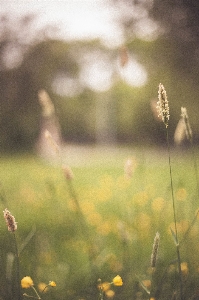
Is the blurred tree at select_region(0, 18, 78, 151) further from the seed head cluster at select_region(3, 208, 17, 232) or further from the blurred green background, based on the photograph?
the seed head cluster at select_region(3, 208, 17, 232)

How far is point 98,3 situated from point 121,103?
32.9ft

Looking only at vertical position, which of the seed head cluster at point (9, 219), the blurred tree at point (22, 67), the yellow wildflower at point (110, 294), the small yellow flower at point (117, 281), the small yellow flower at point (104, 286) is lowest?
the yellow wildflower at point (110, 294)

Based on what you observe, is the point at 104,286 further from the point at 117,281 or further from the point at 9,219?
the point at 9,219

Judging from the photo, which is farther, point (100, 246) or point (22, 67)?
point (22, 67)

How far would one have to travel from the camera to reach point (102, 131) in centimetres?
1348

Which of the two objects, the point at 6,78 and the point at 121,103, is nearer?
the point at 6,78

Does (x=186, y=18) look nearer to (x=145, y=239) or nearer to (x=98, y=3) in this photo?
(x=98, y=3)

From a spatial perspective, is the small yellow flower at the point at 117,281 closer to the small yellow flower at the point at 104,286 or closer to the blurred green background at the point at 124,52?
the small yellow flower at the point at 104,286

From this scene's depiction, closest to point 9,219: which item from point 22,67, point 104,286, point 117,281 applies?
point 117,281

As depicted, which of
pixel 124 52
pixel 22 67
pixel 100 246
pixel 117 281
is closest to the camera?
pixel 117 281

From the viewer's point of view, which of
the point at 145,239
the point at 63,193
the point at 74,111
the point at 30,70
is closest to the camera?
the point at 145,239

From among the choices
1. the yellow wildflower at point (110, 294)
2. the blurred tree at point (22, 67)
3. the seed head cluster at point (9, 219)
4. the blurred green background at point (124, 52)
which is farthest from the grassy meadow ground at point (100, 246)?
the blurred tree at point (22, 67)

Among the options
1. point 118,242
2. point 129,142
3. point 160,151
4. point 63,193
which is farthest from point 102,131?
point 118,242

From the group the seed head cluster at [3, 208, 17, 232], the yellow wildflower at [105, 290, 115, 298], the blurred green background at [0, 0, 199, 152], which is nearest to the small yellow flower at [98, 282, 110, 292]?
the yellow wildflower at [105, 290, 115, 298]
